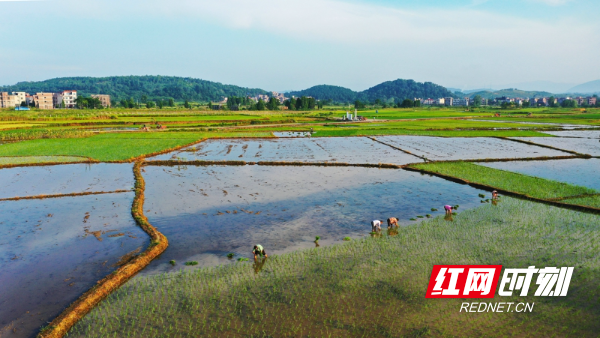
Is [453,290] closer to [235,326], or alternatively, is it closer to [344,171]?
[235,326]

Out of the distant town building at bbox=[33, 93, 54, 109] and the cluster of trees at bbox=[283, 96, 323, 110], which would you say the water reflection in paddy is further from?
the distant town building at bbox=[33, 93, 54, 109]

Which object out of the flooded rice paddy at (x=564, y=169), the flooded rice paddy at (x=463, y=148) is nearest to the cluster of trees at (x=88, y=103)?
the flooded rice paddy at (x=463, y=148)

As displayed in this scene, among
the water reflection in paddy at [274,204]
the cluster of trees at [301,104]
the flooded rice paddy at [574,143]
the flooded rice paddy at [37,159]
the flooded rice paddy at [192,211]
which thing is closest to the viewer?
the flooded rice paddy at [192,211]

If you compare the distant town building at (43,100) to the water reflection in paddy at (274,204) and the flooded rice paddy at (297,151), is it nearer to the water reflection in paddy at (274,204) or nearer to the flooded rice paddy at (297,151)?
the flooded rice paddy at (297,151)

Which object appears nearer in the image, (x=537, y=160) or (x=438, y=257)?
(x=438, y=257)

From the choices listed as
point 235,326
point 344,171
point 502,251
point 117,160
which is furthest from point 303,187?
point 117,160

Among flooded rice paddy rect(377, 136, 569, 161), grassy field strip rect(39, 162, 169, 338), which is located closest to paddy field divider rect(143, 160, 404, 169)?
flooded rice paddy rect(377, 136, 569, 161)

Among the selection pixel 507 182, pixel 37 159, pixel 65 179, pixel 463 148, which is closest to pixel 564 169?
pixel 507 182

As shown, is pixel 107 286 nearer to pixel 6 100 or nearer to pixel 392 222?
pixel 392 222
